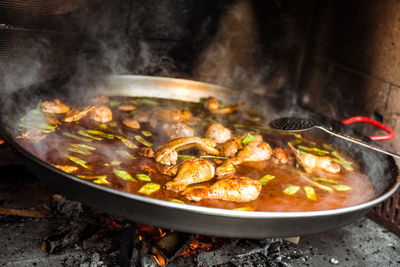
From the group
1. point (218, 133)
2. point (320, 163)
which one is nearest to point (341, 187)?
point (320, 163)

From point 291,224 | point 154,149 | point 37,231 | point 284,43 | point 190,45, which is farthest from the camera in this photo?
point 284,43

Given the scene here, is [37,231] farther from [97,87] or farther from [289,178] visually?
[289,178]

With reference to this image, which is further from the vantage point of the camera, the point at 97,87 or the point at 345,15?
the point at 345,15

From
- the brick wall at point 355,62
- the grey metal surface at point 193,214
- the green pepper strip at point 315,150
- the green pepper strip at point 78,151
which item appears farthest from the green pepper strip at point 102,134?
the brick wall at point 355,62

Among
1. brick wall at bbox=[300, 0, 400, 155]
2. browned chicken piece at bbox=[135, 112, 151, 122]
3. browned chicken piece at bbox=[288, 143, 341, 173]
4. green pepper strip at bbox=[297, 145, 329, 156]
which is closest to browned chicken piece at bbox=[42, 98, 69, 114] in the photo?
browned chicken piece at bbox=[135, 112, 151, 122]

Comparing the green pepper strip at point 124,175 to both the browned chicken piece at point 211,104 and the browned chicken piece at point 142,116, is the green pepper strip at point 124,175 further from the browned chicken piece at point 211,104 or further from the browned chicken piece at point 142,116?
the browned chicken piece at point 211,104

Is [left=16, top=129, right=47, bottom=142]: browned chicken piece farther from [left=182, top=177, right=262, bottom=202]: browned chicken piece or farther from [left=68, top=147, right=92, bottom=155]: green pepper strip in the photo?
[left=182, top=177, right=262, bottom=202]: browned chicken piece

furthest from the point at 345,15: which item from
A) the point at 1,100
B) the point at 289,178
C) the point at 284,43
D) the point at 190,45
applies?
the point at 1,100
